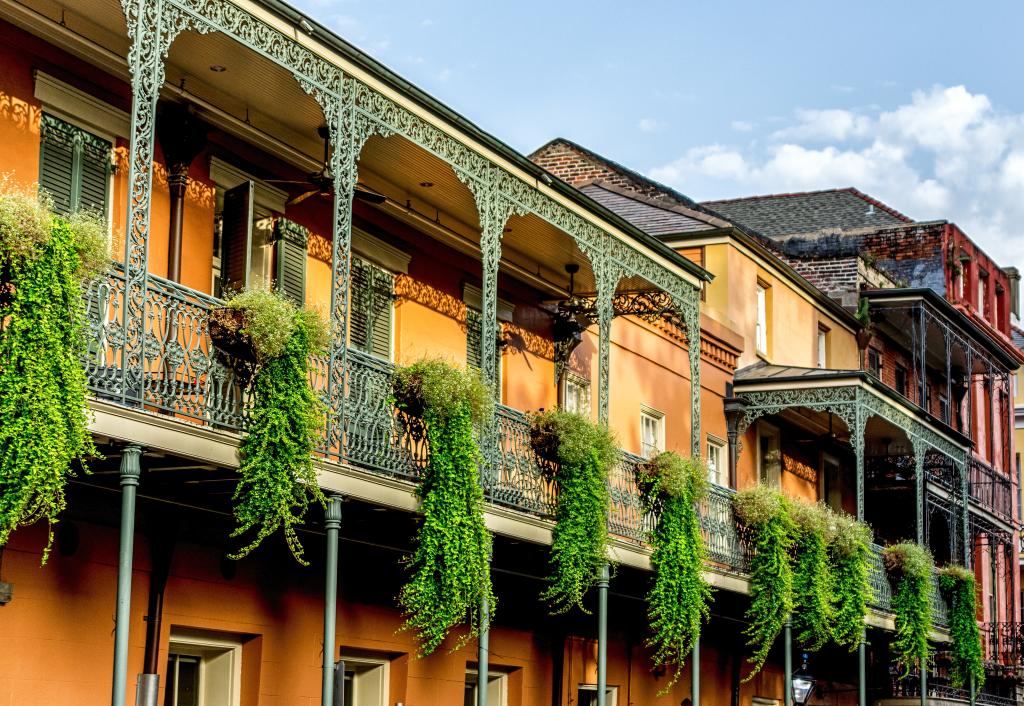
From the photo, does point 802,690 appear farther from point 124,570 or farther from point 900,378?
point 124,570

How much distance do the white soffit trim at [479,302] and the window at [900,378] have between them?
15.2m

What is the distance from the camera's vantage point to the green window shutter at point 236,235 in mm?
14375

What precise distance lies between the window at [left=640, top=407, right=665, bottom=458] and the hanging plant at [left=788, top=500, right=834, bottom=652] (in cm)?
247

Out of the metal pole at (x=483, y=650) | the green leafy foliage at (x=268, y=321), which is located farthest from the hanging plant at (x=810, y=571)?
the green leafy foliage at (x=268, y=321)

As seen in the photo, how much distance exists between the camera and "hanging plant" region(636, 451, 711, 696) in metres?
17.6

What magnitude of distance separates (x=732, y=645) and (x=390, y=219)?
30.7ft

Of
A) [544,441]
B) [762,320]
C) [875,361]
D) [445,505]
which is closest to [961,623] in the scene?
[762,320]

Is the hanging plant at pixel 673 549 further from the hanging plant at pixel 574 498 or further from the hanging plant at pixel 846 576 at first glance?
the hanging plant at pixel 846 576

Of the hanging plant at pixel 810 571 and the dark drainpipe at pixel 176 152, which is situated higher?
the dark drainpipe at pixel 176 152

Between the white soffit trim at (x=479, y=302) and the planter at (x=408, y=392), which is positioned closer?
the planter at (x=408, y=392)

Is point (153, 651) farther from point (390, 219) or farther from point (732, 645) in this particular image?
point (732, 645)

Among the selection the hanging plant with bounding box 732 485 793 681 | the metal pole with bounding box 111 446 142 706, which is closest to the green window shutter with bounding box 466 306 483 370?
the hanging plant with bounding box 732 485 793 681

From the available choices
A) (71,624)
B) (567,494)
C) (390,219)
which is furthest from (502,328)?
(71,624)

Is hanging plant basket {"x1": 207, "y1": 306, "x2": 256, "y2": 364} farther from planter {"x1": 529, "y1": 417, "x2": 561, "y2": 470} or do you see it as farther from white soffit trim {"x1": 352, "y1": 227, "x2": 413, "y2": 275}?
white soffit trim {"x1": 352, "y1": 227, "x2": 413, "y2": 275}
